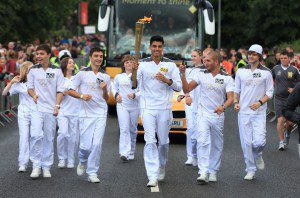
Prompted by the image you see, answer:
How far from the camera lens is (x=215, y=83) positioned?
40.6ft

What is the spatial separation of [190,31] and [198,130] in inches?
457

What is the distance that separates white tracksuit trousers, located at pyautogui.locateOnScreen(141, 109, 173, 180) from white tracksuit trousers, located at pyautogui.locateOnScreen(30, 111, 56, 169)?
1.65 meters

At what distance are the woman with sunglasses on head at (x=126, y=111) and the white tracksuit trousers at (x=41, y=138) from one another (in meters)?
1.96

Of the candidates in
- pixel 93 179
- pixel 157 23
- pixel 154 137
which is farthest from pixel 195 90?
pixel 157 23

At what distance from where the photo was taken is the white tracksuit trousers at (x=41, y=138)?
1280 centimetres

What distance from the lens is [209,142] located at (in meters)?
12.3

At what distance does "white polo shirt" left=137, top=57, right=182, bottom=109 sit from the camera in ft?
39.0

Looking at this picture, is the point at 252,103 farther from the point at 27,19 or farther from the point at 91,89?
the point at 27,19

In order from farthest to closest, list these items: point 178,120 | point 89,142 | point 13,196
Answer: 1. point 178,120
2. point 89,142
3. point 13,196

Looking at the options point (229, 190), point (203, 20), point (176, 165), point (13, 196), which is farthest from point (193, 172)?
point (203, 20)

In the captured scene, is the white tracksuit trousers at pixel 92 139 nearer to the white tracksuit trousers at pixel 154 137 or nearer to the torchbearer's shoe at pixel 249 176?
the white tracksuit trousers at pixel 154 137

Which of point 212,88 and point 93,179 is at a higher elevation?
point 212,88

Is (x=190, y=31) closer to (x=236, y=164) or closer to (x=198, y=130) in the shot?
(x=236, y=164)

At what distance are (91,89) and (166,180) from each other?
1693 mm
